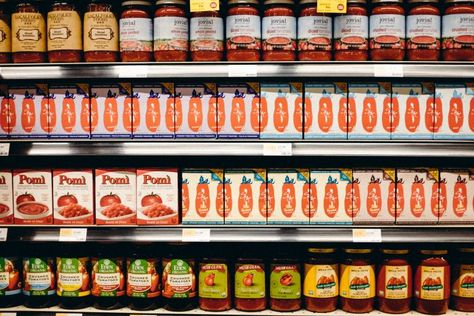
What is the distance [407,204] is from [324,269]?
0.47 meters

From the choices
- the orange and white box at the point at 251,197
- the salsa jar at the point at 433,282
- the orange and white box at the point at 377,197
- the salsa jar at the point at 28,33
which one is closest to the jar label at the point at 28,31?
the salsa jar at the point at 28,33

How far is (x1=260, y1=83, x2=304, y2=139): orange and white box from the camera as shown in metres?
2.23

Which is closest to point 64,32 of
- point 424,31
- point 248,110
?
point 248,110

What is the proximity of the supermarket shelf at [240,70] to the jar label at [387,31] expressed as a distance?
3.5 inches

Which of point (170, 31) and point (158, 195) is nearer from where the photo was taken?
point (170, 31)

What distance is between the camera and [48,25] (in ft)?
7.33

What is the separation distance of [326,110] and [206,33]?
62 centimetres

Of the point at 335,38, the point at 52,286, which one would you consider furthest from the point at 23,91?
the point at 335,38

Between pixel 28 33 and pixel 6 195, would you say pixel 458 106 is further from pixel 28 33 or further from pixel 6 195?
pixel 6 195

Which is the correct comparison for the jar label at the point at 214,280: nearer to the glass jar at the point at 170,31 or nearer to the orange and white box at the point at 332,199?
the orange and white box at the point at 332,199

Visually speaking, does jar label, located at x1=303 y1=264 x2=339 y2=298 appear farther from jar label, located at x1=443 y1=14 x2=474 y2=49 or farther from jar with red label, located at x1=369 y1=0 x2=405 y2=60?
jar label, located at x1=443 y1=14 x2=474 y2=49

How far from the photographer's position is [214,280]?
2270 mm

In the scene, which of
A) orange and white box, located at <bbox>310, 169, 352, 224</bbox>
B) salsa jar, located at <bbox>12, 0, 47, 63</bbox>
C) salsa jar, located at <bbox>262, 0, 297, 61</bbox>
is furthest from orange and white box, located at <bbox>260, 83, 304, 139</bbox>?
salsa jar, located at <bbox>12, 0, 47, 63</bbox>

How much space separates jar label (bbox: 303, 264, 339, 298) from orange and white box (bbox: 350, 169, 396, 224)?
0.87ft
